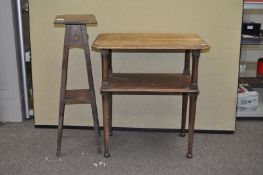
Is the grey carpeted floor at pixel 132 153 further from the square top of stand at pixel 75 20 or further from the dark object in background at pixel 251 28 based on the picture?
the square top of stand at pixel 75 20

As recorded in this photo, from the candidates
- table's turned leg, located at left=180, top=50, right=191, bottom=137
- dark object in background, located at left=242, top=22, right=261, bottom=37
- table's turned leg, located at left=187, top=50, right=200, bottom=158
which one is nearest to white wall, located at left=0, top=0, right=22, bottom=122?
table's turned leg, located at left=180, top=50, right=191, bottom=137

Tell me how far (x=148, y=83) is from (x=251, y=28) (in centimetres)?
125

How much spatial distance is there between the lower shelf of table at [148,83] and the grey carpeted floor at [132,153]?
50 centimetres

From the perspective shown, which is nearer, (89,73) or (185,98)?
(89,73)

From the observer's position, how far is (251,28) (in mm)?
3139

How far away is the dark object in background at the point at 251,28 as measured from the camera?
3123 millimetres


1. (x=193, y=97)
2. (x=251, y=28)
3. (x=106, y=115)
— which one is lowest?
(x=106, y=115)

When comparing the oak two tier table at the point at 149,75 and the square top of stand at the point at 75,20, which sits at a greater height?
the square top of stand at the point at 75,20

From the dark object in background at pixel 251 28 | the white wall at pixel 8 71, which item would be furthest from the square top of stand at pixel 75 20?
the dark object in background at pixel 251 28

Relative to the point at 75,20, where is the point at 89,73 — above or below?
below

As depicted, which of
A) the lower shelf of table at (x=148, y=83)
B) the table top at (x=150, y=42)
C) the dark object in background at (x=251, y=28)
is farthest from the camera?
the dark object in background at (x=251, y=28)

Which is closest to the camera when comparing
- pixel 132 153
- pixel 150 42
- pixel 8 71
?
pixel 150 42

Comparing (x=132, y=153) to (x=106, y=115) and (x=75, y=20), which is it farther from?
(x=75, y=20)

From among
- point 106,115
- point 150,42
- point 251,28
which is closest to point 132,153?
point 106,115
